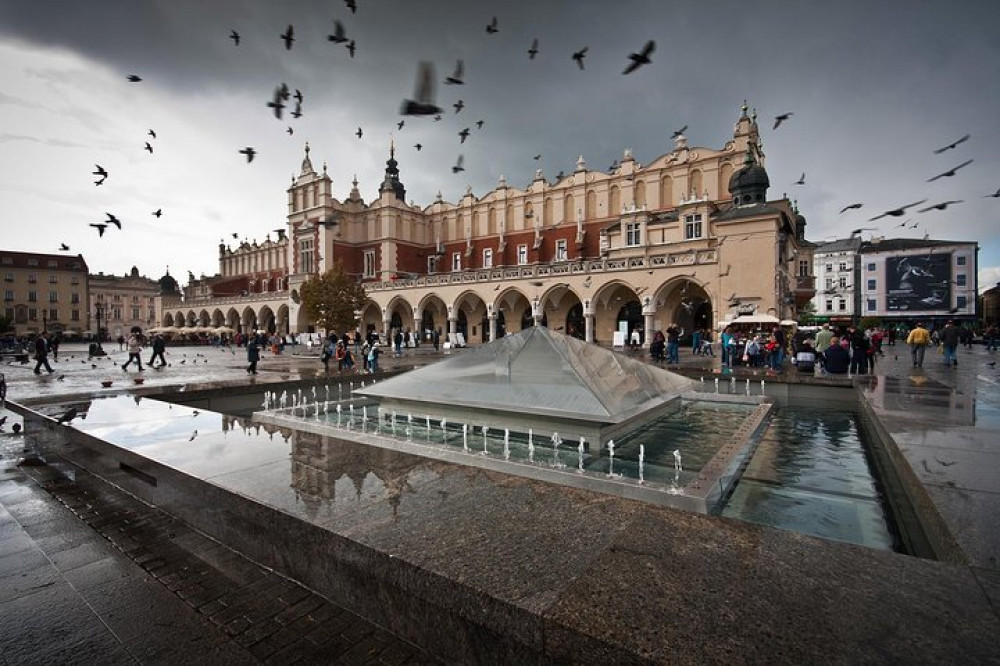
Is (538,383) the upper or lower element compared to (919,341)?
lower

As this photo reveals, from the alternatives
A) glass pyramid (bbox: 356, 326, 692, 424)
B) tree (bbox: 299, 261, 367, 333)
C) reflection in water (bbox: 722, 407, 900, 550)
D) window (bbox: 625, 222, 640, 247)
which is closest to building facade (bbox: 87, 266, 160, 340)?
tree (bbox: 299, 261, 367, 333)

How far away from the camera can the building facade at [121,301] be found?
3140 inches

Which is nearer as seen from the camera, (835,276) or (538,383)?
(538,383)

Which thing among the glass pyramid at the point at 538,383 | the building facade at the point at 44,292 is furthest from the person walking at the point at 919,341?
the building facade at the point at 44,292

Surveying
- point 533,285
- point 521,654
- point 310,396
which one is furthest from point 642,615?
point 533,285

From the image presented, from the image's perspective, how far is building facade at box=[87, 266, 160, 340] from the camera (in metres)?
Answer: 79.8

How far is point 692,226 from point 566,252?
37.5 feet

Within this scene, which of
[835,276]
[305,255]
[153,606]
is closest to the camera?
[153,606]

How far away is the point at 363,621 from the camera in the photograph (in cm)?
231

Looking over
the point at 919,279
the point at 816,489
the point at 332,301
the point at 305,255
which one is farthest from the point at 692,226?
the point at 919,279

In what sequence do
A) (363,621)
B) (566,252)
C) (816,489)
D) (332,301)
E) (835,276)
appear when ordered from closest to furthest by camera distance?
(363,621), (816,489), (332,301), (566,252), (835,276)

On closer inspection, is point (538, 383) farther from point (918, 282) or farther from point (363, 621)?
point (918, 282)

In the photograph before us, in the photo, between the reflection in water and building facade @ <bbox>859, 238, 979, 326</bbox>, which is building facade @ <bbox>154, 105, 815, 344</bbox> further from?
building facade @ <bbox>859, 238, 979, 326</bbox>

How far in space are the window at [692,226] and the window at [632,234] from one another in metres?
3.22
